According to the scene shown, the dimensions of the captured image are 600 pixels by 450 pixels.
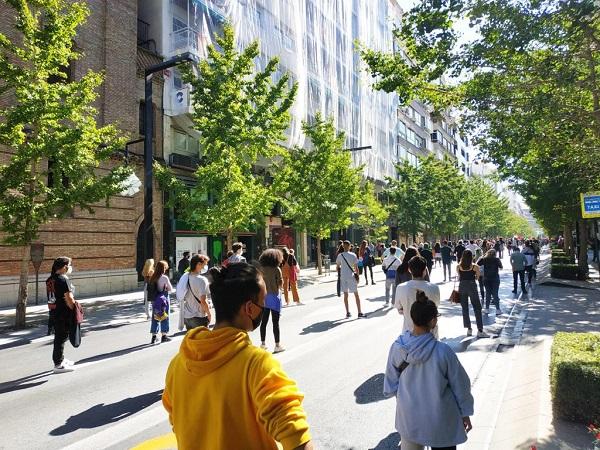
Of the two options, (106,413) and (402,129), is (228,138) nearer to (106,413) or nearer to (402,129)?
(106,413)

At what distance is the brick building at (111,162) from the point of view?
16984 mm

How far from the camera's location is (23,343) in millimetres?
9797

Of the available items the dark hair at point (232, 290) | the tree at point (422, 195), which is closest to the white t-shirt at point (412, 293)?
the dark hair at point (232, 290)

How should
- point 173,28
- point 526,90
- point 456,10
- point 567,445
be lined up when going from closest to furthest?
point 567,445 → point 456,10 → point 526,90 → point 173,28

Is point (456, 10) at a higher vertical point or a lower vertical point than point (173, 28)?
lower

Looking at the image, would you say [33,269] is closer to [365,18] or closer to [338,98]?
[338,98]

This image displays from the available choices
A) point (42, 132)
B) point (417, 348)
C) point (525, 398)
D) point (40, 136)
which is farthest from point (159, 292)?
point (417, 348)

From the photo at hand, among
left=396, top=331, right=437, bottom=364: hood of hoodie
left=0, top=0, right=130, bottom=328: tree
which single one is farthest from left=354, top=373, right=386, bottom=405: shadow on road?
left=0, top=0, right=130, bottom=328: tree

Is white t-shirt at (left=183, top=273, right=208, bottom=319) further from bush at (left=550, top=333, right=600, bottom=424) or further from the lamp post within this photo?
the lamp post

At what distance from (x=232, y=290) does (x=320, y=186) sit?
2490 centimetres

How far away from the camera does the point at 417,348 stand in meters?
3.10

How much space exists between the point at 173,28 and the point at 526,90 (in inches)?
769

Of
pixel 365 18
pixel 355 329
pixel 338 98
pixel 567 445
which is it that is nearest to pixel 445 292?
pixel 355 329

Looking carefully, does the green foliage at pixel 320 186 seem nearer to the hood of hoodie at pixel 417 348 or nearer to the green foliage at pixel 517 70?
the green foliage at pixel 517 70
